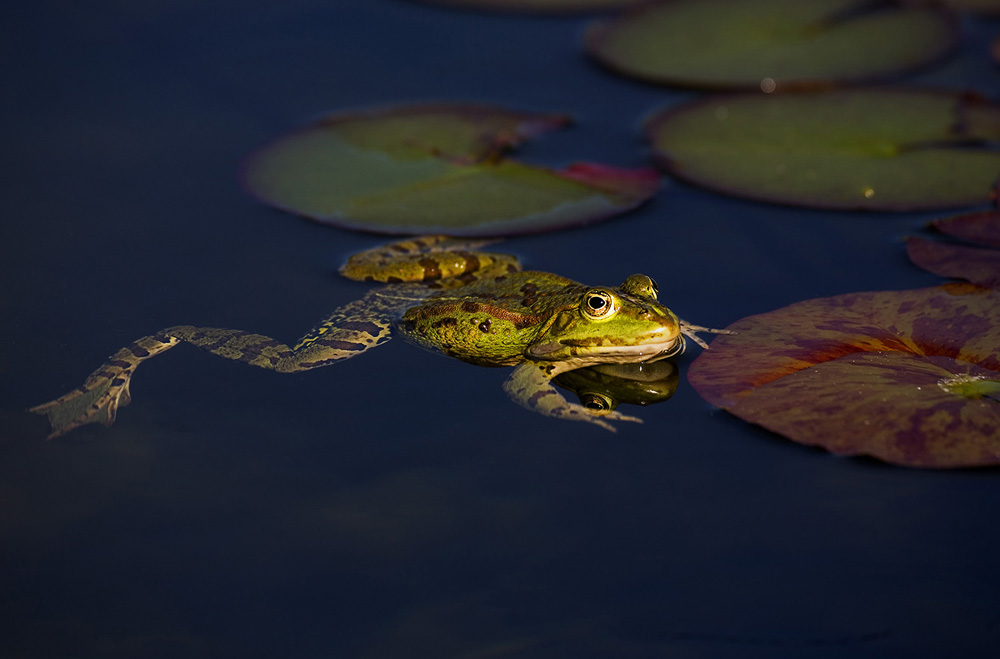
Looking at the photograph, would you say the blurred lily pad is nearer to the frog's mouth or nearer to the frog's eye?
the frog's mouth

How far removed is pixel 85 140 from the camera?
22.1 ft

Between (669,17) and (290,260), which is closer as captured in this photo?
(290,260)

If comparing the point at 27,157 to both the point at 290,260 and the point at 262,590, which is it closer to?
the point at 290,260

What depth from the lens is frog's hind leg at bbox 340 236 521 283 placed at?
17.7 ft

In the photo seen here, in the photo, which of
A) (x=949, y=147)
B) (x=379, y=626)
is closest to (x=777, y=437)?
(x=379, y=626)

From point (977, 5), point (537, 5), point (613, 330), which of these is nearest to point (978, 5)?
point (977, 5)

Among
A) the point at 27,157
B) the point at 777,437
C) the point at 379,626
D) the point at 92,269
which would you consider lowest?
the point at 379,626

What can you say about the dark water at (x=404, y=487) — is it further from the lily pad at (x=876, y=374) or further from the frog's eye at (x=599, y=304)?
the frog's eye at (x=599, y=304)

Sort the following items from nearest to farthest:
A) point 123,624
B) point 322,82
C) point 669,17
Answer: point 123,624, point 322,82, point 669,17

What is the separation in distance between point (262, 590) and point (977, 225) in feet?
15.6

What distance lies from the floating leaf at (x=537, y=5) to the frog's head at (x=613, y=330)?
4.81 meters

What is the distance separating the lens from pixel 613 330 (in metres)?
4.70

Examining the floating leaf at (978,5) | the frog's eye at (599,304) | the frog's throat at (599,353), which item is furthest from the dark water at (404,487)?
the floating leaf at (978,5)

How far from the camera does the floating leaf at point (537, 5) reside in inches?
343
